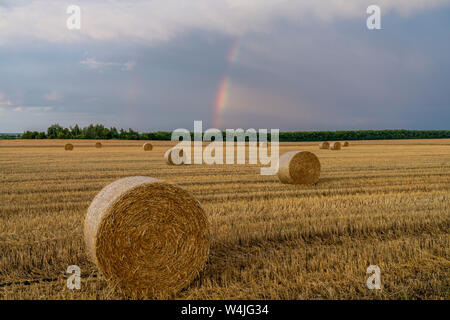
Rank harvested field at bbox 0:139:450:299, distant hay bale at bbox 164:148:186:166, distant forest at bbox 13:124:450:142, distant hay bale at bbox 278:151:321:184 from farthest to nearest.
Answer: distant forest at bbox 13:124:450:142 < distant hay bale at bbox 164:148:186:166 < distant hay bale at bbox 278:151:321:184 < harvested field at bbox 0:139:450:299

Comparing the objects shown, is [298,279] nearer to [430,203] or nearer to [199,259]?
[199,259]

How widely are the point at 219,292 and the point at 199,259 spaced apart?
22.2 inches

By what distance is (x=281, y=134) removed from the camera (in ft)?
241

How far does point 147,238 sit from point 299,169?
27.6ft

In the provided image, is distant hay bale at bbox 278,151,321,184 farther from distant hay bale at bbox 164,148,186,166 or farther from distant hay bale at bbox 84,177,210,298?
distant hay bale at bbox 164,148,186,166

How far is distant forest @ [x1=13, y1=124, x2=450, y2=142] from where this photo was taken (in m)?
66.8

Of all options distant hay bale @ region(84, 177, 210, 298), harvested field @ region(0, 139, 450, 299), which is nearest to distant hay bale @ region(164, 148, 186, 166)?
harvested field @ region(0, 139, 450, 299)

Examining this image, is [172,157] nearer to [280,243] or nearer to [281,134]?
[280,243]

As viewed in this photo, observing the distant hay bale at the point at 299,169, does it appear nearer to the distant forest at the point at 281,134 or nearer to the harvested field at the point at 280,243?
the harvested field at the point at 280,243

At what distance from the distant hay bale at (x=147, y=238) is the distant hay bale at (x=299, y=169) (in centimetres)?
774

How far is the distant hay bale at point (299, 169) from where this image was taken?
1225 centimetres

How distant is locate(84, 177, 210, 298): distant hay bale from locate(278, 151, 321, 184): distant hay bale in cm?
Answer: 774

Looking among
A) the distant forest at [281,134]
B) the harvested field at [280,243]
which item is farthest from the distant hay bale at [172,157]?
the distant forest at [281,134]
